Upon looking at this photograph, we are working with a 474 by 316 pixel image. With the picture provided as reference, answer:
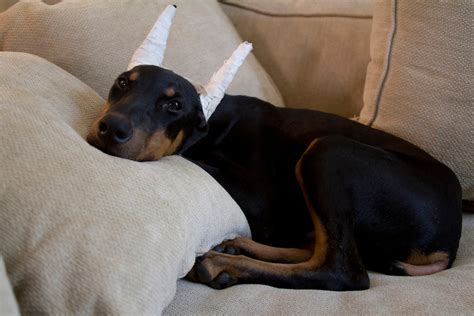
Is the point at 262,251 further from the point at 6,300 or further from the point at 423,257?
the point at 6,300

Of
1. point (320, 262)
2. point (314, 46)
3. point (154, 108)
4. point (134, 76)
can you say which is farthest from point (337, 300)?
point (314, 46)

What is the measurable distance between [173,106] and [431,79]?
→ 0.97m

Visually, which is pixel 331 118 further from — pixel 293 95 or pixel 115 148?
pixel 115 148

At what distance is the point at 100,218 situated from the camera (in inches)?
44.1

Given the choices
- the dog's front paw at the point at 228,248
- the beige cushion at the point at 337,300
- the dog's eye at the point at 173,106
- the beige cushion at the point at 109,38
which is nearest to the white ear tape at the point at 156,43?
the dog's eye at the point at 173,106

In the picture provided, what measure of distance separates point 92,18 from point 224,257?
3.59ft

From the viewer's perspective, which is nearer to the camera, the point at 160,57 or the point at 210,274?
the point at 210,274

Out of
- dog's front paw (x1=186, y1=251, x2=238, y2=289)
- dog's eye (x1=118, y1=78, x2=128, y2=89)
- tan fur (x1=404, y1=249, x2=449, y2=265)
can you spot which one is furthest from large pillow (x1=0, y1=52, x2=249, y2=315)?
tan fur (x1=404, y1=249, x2=449, y2=265)

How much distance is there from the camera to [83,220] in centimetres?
110

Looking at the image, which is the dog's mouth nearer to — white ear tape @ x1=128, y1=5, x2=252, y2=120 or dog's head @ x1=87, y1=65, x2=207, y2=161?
dog's head @ x1=87, y1=65, x2=207, y2=161

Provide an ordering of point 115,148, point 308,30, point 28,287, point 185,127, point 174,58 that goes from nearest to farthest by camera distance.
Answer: point 28,287, point 115,148, point 185,127, point 174,58, point 308,30

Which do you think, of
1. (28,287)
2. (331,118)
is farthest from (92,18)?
(28,287)

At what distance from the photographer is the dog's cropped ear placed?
6.04 feet

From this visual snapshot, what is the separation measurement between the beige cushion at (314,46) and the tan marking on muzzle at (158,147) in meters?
1.03
